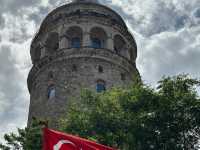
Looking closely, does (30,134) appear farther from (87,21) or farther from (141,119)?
(87,21)

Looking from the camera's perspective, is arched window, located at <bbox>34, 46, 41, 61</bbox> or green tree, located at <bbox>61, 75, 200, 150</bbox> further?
arched window, located at <bbox>34, 46, 41, 61</bbox>

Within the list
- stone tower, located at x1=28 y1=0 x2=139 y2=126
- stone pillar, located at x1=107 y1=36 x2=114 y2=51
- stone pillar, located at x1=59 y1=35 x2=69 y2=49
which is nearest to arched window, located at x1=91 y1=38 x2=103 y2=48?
stone tower, located at x1=28 y1=0 x2=139 y2=126

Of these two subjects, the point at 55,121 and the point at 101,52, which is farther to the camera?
the point at 101,52

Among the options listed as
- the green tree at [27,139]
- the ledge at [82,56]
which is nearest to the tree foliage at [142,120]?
the green tree at [27,139]

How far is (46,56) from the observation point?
35.3 meters

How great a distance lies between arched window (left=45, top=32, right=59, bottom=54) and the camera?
37438mm

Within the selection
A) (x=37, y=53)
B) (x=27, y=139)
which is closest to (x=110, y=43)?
(x=37, y=53)

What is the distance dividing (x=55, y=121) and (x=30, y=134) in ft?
27.0

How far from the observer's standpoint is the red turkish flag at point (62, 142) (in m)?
12.5

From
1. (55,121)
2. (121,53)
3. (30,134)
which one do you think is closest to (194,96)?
(30,134)

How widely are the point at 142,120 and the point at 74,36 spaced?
18660 millimetres

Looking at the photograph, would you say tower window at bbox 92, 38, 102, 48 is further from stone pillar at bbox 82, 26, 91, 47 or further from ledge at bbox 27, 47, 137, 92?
ledge at bbox 27, 47, 137, 92

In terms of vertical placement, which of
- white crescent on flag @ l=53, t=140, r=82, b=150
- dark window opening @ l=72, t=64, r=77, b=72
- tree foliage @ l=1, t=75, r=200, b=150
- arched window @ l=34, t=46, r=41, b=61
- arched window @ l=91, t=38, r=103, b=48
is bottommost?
white crescent on flag @ l=53, t=140, r=82, b=150

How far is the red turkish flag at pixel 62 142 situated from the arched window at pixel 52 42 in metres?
25.0
